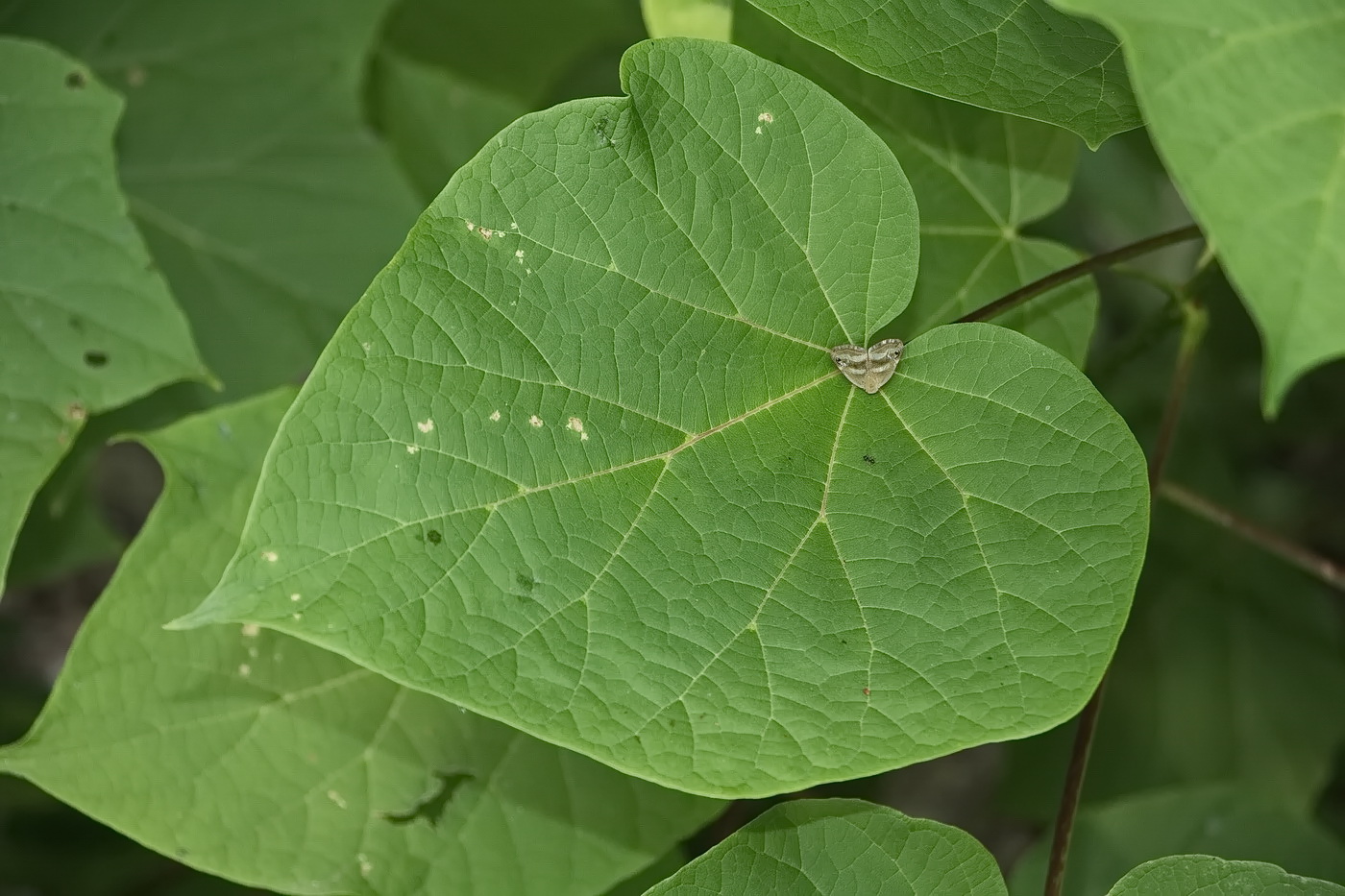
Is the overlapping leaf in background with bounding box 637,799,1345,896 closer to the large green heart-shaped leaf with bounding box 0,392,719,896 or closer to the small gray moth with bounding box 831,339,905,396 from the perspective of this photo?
the large green heart-shaped leaf with bounding box 0,392,719,896

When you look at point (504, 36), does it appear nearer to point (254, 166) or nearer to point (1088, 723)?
point (254, 166)

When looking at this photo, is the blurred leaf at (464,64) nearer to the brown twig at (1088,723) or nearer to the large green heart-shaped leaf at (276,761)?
the large green heart-shaped leaf at (276,761)

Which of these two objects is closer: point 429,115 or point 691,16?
point 691,16

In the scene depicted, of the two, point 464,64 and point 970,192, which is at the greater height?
point 970,192

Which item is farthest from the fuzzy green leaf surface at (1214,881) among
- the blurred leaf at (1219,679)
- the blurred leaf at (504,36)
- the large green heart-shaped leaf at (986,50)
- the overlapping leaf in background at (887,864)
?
the blurred leaf at (504,36)

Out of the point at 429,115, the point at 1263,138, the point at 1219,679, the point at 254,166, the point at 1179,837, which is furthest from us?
the point at 1219,679

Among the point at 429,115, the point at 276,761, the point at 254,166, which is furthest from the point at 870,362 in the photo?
the point at 429,115
